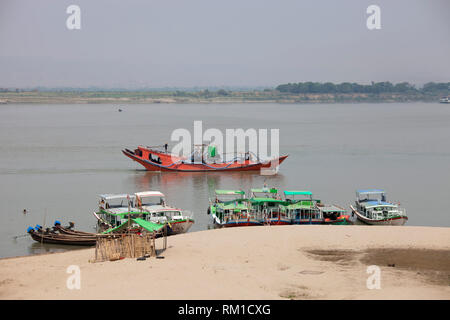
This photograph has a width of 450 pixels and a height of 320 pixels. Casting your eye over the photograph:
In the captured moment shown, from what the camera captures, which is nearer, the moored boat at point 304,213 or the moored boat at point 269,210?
the moored boat at point 304,213

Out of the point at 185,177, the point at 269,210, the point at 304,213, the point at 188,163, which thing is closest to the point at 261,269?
the point at 304,213

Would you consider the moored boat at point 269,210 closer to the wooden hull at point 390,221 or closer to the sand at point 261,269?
the sand at point 261,269

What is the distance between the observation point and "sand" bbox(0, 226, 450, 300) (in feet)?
48.6

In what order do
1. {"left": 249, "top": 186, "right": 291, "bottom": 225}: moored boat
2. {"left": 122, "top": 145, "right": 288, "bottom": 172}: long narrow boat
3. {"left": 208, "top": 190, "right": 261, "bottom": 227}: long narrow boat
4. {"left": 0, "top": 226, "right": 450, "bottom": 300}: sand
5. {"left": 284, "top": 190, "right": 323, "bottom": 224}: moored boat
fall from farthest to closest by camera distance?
{"left": 122, "top": 145, "right": 288, "bottom": 172}: long narrow boat
{"left": 249, "top": 186, "right": 291, "bottom": 225}: moored boat
{"left": 284, "top": 190, "right": 323, "bottom": 224}: moored boat
{"left": 208, "top": 190, "right": 261, "bottom": 227}: long narrow boat
{"left": 0, "top": 226, "right": 450, "bottom": 300}: sand

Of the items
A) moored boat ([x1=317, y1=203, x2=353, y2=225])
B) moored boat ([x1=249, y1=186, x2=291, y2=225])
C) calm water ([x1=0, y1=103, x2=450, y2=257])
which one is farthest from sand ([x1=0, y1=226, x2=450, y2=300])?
calm water ([x1=0, y1=103, x2=450, y2=257])

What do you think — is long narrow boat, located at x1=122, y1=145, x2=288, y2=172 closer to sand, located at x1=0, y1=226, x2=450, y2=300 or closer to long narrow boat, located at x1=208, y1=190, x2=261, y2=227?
long narrow boat, located at x1=208, y1=190, x2=261, y2=227

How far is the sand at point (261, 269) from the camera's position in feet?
48.6

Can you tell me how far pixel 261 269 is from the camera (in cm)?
1742

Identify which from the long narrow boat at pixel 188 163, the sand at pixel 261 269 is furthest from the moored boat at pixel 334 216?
the long narrow boat at pixel 188 163

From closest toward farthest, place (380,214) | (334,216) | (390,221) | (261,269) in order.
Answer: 1. (261,269)
2. (390,221)
3. (334,216)
4. (380,214)

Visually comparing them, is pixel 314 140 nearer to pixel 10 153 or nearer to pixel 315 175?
pixel 315 175

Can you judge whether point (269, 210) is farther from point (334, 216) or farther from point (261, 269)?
point (261, 269)

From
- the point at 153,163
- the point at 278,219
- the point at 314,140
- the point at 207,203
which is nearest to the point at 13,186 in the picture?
the point at 153,163

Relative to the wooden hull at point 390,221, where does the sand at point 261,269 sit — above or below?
above
